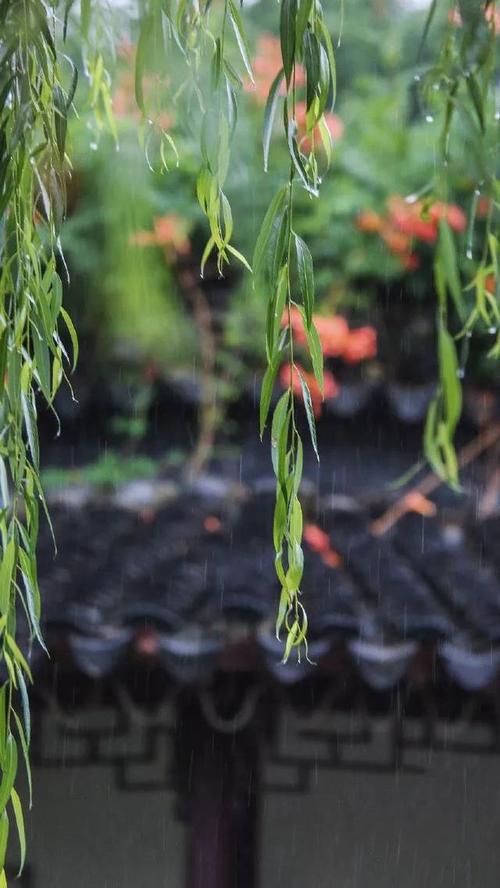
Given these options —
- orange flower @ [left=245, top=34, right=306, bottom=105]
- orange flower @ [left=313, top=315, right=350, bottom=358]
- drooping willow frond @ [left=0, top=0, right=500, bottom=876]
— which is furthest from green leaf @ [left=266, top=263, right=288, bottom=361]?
orange flower @ [left=245, top=34, right=306, bottom=105]

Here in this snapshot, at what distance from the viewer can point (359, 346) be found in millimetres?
2697

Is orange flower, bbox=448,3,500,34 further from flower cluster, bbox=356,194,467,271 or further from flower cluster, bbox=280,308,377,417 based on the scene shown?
flower cluster, bbox=356,194,467,271

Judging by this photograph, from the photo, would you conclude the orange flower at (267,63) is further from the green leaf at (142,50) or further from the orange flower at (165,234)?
the green leaf at (142,50)

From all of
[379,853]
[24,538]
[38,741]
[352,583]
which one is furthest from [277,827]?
[24,538]

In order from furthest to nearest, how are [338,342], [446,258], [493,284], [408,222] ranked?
[408,222]
[338,342]
[493,284]
[446,258]

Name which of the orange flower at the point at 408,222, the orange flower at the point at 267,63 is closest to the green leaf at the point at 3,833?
the orange flower at the point at 408,222

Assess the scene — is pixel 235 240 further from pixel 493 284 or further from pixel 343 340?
pixel 493 284

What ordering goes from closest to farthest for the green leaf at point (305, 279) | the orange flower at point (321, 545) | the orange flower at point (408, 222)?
the green leaf at point (305, 279), the orange flower at point (321, 545), the orange flower at point (408, 222)

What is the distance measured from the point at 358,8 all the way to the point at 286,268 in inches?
135

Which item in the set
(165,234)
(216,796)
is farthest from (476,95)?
(165,234)

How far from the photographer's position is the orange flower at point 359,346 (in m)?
2.69

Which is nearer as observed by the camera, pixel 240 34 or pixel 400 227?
pixel 240 34

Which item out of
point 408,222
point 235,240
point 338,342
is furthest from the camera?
point 235,240

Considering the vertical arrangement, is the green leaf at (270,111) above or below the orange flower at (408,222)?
below
